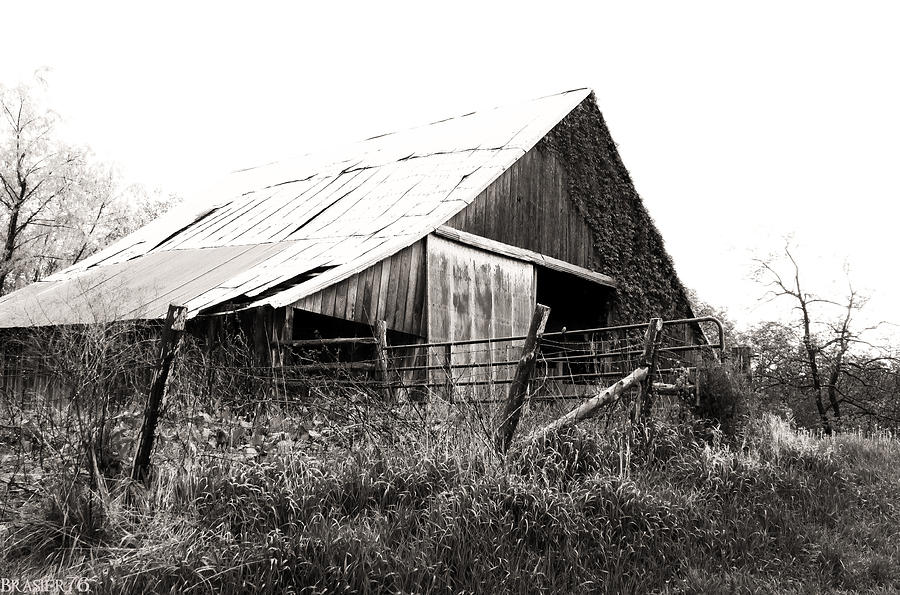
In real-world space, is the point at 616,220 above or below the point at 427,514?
above

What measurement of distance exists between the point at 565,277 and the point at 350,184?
4995 mm

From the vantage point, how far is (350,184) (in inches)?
676

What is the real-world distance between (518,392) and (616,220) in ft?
36.5

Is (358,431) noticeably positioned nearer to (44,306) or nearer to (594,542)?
(594,542)

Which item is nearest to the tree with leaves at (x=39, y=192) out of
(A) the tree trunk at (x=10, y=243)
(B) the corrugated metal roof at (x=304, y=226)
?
(A) the tree trunk at (x=10, y=243)

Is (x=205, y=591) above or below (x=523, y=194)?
below

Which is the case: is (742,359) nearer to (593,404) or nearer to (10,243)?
(593,404)

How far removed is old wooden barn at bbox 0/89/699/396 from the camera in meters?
11.8

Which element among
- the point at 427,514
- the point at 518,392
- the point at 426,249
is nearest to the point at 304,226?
the point at 426,249

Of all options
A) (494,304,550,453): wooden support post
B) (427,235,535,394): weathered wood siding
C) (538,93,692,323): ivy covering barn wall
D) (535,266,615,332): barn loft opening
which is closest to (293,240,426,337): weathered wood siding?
(427,235,535,394): weathered wood siding

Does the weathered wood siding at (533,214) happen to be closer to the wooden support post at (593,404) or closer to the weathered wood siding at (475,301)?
the weathered wood siding at (475,301)

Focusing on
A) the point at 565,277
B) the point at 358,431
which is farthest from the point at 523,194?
the point at 358,431

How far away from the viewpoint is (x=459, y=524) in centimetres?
531

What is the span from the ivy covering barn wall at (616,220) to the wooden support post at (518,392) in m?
9.34
